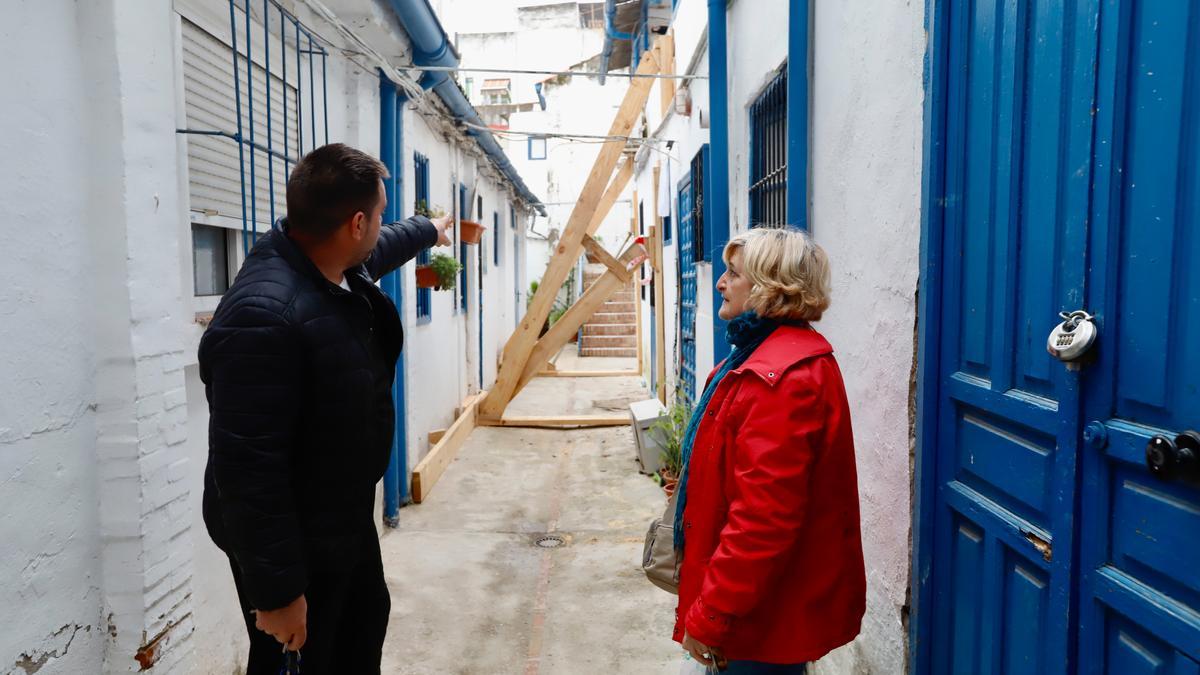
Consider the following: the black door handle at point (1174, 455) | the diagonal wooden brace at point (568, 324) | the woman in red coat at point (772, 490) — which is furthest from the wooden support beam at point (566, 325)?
the black door handle at point (1174, 455)

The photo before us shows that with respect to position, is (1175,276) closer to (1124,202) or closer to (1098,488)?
(1124,202)

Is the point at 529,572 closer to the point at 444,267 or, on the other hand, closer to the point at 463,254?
the point at 444,267

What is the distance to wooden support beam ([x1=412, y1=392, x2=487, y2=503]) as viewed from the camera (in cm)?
575

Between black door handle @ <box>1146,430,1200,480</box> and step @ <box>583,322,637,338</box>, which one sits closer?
black door handle @ <box>1146,430,1200,480</box>

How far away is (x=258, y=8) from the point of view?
3512 millimetres

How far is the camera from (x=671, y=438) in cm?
608

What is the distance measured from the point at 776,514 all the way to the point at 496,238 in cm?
1058

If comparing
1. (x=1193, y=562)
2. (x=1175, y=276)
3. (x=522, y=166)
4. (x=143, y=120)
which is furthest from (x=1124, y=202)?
(x=522, y=166)

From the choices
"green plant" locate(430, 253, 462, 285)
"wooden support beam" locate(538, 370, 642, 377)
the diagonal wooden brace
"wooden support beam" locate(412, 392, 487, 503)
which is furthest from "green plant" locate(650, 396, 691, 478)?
"wooden support beam" locate(538, 370, 642, 377)

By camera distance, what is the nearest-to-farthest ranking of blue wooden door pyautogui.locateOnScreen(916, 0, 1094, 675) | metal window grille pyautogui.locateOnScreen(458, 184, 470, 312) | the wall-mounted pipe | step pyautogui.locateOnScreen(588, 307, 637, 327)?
blue wooden door pyautogui.locateOnScreen(916, 0, 1094, 675)
the wall-mounted pipe
metal window grille pyautogui.locateOnScreen(458, 184, 470, 312)
step pyautogui.locateOnScreen(588, 307, 637, 327)

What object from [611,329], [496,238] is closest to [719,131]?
[496,238]

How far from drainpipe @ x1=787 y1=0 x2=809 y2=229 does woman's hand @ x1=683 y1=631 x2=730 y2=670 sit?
1850mm

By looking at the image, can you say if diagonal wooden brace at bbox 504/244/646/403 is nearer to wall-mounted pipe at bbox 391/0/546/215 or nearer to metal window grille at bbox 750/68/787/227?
wall-mounted pipe at bbox 391/0/546/215

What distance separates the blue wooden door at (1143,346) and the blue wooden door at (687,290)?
4.80m
